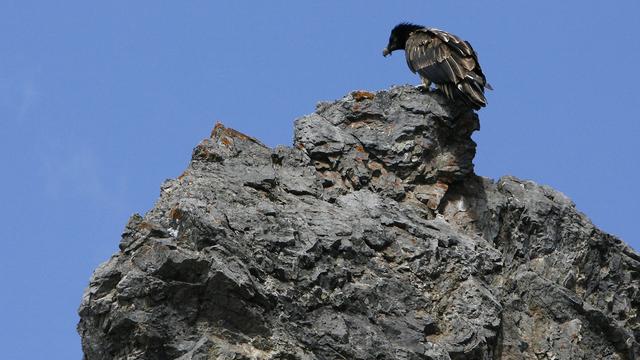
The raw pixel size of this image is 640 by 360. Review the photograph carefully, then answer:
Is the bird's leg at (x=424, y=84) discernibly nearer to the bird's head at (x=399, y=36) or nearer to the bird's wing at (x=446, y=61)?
the bird's wing at (x=446, y=61)

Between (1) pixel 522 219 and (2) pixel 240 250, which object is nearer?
(2) pixel 240 250

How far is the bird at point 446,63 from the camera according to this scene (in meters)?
15.9

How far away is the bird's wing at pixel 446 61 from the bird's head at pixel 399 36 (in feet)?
1.37

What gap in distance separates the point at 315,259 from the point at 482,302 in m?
1.83

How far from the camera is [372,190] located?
14688 mm

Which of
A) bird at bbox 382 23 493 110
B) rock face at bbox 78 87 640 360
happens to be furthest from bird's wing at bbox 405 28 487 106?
rock face at bbox 78 87 640 360

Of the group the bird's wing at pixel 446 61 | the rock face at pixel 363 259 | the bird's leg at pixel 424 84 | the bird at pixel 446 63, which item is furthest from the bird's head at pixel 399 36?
the rock face at pixel 363 259

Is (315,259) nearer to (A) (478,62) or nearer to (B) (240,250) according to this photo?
(B) (240,250)

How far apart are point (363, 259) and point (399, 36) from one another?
21.7 ft

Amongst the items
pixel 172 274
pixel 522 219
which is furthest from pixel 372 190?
pixel 172 274

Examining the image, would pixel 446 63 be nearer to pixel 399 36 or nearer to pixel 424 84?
pixel 424 84

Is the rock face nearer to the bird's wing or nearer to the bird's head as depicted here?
the bird's wing

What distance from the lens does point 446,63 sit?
1656 cm

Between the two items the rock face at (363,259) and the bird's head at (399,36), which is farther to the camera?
the bird's head at (399,36)
